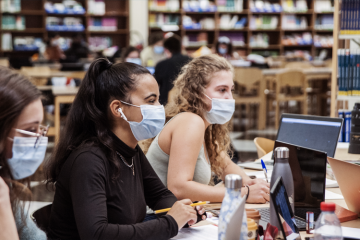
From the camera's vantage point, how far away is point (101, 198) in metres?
1.23

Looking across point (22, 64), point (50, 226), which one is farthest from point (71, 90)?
point (50, 226)

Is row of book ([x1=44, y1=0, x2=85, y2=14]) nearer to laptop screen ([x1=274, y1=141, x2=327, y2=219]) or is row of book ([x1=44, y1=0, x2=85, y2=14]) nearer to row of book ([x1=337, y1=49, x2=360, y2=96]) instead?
row of book ([x1=337, y1=49, x2=360, y2=96])

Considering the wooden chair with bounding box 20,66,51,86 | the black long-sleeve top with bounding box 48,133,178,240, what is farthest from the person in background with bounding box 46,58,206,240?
the wooden chair with bounding box 20,66,51,86

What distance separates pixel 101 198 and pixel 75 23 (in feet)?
28.3

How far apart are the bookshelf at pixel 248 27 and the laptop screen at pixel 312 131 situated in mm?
7543

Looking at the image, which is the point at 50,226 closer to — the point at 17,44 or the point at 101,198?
the point at 101,198

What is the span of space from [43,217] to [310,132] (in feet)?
4.68

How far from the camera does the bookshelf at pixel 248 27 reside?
960 centimetres

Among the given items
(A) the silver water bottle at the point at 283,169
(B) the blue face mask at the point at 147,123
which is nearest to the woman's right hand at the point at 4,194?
(B) the blue face mask at the point at 147,123

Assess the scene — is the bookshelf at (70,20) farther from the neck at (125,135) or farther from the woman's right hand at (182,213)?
the woman's right hand at (182,213)

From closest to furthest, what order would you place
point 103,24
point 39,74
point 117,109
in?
point 117,109 < point 39,74 < point 103,24

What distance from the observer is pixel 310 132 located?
2258 mm

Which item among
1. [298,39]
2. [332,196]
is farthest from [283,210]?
[298,39]

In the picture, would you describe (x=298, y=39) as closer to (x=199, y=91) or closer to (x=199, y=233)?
(x=199, y=91)
